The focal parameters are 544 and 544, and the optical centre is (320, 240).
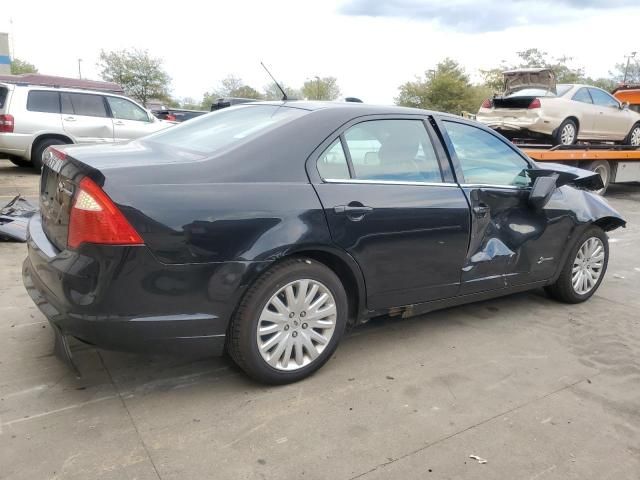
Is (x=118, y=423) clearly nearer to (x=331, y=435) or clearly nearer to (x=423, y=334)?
(x=331, y=435)

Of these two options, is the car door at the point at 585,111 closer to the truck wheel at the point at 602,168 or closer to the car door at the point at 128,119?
the truck wheel at the point at 602,168

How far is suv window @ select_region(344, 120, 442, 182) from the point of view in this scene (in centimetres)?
322

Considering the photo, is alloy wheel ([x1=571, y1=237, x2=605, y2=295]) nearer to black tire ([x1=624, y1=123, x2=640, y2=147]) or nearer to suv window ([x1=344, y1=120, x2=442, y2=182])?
suv window ([x1=344, y1=120, x2=442, y2=182])

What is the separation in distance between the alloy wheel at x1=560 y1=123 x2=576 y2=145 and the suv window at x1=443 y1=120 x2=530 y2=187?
6.94 metres

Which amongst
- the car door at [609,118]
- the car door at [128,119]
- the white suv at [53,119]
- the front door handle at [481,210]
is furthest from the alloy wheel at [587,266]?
the car door at [128,119]

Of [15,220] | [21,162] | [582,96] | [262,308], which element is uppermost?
[582,96]

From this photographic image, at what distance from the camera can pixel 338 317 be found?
3.10 meters

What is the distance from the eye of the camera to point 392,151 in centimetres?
341

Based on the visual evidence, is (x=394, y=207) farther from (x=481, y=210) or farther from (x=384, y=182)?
(x=481, y=210)

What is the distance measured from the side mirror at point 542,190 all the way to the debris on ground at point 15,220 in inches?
181

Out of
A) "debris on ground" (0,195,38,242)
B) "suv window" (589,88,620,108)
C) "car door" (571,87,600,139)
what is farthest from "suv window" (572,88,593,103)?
"debris on ground" (0,195,38,242)

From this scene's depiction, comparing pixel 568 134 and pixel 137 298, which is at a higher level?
pixel 568 134

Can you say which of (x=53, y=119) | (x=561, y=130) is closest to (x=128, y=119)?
(x=53, y=119)

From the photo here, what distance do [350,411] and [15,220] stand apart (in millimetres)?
4786
